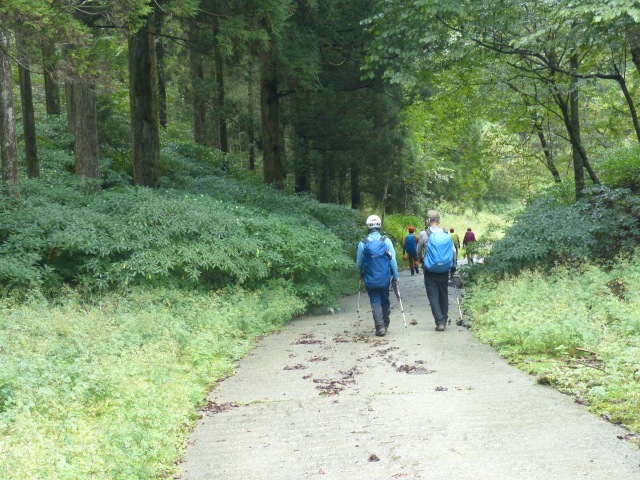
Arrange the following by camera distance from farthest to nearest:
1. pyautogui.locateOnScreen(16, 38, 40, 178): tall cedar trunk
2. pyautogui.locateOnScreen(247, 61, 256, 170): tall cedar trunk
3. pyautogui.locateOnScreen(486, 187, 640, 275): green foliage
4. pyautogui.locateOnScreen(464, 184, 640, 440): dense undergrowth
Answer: pyautogui.locateOnScreen(247, 61, 256, 170): tall cedar trunk, pyautogui.locateOnScreen(16, 38, 40, 178): tall cedar trunk, pyautogui.locateOnScreen(486, 187, 640, 275): green foliage, pyautogui.locateOnScreen(464, 184, 640, 440): dense undergrowth

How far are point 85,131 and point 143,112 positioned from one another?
8.34ft

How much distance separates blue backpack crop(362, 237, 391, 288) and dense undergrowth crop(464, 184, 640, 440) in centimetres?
169

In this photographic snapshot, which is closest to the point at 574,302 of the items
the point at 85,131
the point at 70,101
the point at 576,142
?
the point at 576,142

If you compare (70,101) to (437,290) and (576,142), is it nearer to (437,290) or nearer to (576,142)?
(437,290)

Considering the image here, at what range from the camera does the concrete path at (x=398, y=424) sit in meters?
5.03

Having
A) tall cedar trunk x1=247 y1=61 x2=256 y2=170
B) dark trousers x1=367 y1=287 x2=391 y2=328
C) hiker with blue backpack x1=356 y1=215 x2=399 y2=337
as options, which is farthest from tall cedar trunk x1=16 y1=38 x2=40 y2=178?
tall cedar trunk x1=247 y1=61 x2=256 y2=170

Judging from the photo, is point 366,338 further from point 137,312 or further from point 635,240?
point 635,240

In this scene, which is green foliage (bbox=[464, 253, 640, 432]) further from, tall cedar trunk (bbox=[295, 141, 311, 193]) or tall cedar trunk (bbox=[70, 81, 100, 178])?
tall cedar trunk (bbox=[295, 141, 311, 193])

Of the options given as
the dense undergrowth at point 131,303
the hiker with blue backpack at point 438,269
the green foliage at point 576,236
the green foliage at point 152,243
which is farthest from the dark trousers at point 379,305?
the green foliage at point 576,236

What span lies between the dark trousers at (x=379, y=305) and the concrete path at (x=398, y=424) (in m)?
1.63

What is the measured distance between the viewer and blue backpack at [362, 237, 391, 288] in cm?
1184

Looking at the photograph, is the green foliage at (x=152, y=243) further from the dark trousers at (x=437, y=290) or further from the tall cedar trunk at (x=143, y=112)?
the dark trousers at (x=437, y=290)

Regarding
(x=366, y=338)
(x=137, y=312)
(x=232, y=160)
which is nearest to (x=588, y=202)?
(x=366, y=338)

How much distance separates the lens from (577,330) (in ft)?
27.9
